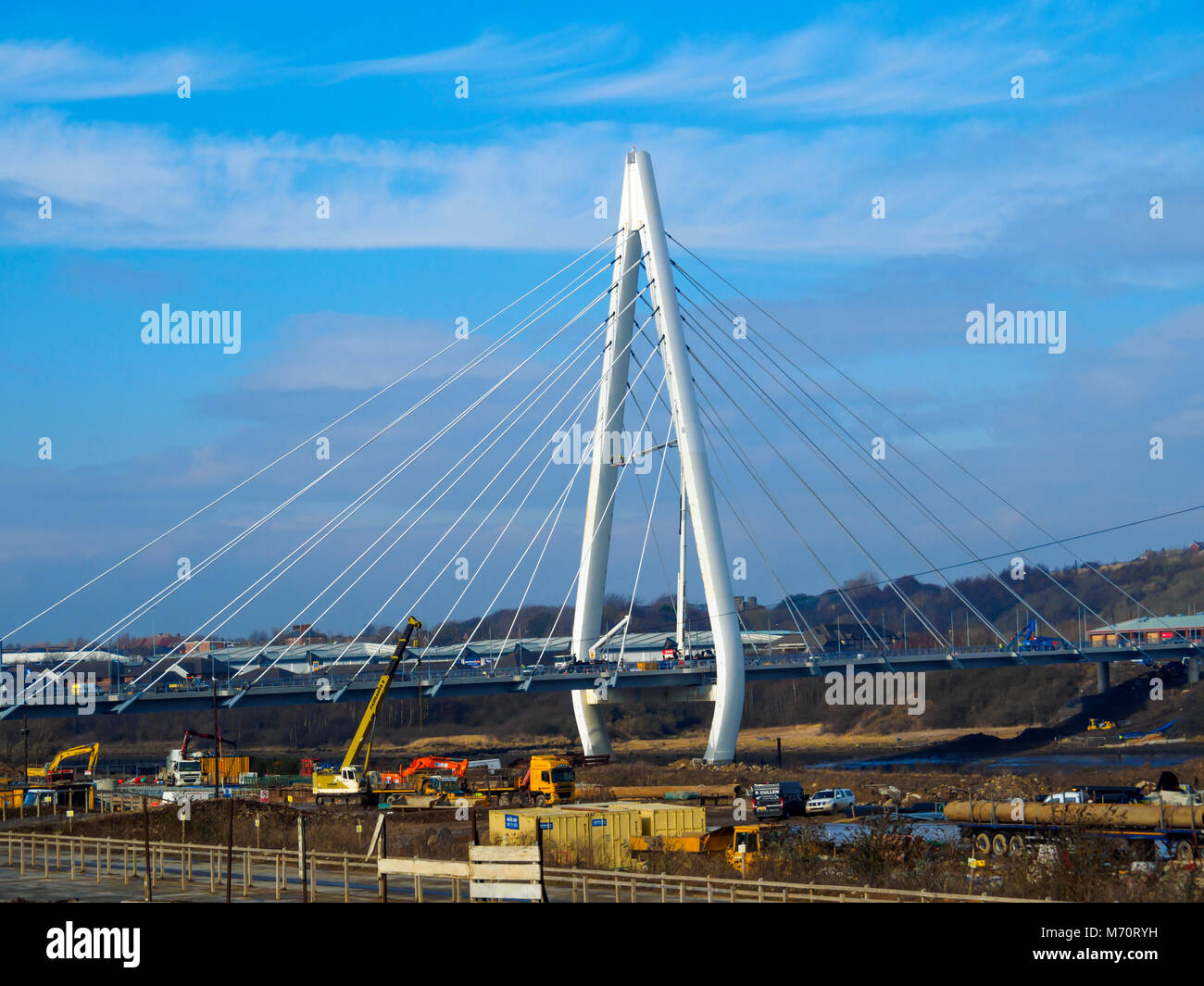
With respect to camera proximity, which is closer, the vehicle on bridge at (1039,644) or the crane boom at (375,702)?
the crane boom at (375,702)

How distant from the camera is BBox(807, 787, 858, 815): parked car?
1759 inches

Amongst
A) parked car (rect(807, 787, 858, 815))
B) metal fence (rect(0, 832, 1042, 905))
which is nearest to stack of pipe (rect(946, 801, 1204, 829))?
metal fence (rect(0, 832, 1042, 905))

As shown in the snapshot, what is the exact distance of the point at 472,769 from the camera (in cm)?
7319

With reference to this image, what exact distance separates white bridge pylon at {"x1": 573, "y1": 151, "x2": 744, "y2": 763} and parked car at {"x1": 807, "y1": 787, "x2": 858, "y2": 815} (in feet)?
40.8

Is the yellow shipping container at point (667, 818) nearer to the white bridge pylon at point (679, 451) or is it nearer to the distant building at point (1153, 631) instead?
the white bridge pylon at point (679, 451)

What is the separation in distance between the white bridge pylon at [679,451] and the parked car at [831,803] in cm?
1245

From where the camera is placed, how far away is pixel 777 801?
4438 centimetres

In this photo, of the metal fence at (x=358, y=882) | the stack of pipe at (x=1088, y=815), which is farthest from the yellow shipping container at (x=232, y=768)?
the stack of pipe at (x=1088, y=815)

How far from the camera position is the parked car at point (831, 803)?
44.7 metres

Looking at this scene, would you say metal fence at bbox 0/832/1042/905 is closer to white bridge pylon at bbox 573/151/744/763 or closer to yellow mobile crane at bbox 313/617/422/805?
yellow mobile crane at bbox 313/617/422/805
